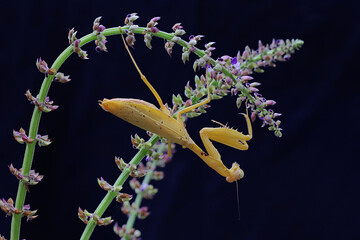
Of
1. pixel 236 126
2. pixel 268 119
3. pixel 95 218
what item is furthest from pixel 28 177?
pixel 236 126

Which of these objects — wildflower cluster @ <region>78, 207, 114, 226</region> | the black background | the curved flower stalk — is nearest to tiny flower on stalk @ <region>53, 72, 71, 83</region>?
the curved flower stalk

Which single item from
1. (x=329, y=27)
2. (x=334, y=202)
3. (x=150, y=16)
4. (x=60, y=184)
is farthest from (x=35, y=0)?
(x=334, y=202)

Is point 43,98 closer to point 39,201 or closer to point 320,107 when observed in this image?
point 39,201

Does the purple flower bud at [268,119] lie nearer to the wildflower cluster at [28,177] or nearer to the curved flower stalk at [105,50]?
the curved flower stalk at [105,50]

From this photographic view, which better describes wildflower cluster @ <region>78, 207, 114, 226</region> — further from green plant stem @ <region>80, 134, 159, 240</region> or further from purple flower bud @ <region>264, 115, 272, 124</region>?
purple flower bud @ <region>264, 115, 272, 124</region>

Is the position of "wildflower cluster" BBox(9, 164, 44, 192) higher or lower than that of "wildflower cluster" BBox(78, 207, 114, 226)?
higher

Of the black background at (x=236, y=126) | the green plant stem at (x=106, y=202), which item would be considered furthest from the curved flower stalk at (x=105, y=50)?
the black background at (x=236, y=126)

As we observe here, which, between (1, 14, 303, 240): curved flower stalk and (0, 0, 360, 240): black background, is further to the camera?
(0, 0, 360, 240): black background

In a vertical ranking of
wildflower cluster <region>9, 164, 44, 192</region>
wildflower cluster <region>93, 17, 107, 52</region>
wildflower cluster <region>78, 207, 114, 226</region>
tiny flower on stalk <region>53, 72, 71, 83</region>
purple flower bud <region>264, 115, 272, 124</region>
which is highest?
wildflower cluster <region>93, 17, 107, 52</region>
